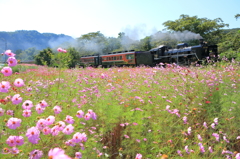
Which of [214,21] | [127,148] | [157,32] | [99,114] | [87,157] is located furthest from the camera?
[157,32]

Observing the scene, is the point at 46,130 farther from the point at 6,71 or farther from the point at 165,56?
the point at 165,56

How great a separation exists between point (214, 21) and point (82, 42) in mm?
34938

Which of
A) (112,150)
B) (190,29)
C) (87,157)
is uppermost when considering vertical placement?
(190,29)

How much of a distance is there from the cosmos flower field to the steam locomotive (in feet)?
32.6

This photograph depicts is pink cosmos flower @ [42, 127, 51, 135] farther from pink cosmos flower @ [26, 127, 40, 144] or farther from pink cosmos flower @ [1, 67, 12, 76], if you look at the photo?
pink cosmos flower @ [1, 67, 12, 76]

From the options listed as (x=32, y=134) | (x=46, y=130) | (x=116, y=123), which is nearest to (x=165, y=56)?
(x=116, y=123)

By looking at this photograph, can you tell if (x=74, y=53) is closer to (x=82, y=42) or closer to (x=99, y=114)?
(x=99, y=114)

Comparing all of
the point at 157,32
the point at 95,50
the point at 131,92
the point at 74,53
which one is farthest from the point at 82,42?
the point at 131,92

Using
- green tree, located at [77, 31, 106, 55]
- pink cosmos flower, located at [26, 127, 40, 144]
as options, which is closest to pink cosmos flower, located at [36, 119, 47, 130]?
pink cosmos flower, located at [26, 127, 40, 144]

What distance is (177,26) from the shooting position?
32.0 m

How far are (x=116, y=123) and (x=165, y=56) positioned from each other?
15302mm

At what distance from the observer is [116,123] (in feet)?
9.17

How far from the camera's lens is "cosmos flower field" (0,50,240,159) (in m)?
1.65

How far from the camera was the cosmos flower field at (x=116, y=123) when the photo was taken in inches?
65.1
